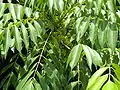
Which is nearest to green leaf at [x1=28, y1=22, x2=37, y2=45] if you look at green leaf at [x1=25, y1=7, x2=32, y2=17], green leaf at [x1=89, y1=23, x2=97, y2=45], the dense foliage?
the dense foliage

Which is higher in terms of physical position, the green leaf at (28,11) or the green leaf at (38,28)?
the green leaf at (28,11)

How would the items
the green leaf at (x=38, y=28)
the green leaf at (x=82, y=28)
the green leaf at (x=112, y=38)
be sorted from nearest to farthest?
the green leaf at (x=112, y=38) → the green leaf at (x=82, y=28) → the green leaf at (x=38, y=28)

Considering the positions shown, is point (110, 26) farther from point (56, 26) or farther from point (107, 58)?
point (56, 26)

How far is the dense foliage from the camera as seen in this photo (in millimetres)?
1490

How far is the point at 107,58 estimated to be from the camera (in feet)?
5.35

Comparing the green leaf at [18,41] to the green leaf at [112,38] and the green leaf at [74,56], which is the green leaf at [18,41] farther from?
the green leaf at [112,38]

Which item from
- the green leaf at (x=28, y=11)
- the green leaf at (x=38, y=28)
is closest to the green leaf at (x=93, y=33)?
the green leaf at (x=38, y=28)

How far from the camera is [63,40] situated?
1.79m

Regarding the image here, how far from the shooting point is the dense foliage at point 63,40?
1.49 metres

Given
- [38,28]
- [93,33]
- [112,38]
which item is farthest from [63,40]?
[112,38]

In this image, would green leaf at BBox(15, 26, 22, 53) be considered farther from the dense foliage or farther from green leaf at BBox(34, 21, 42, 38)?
green leaf at BBox(34, 21, 42, 38)

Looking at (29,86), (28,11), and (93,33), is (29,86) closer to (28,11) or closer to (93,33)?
(93,33)

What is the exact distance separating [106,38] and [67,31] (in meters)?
0.38

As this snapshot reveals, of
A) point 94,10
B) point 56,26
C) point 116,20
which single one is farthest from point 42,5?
point 116,20
